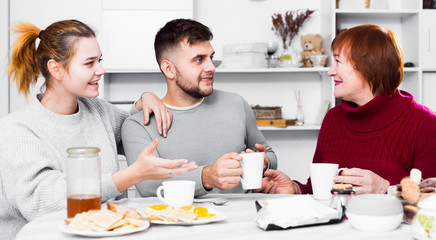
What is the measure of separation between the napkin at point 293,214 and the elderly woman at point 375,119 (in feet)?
1.52

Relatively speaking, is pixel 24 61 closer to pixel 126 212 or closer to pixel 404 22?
pixel 126 212

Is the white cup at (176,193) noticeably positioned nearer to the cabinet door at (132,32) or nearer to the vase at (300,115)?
the cabinet door at (132,32)

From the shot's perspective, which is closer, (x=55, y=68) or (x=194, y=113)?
(x=55, y=68)

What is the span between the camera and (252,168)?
1.29 metres

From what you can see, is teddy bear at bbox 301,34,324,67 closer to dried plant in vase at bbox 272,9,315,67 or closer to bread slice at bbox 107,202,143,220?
dried plant in vase at bbox 272,9,315,67

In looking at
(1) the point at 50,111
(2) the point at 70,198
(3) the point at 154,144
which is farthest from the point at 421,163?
(1) the point at 50,111

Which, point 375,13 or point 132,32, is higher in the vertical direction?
point 375,13

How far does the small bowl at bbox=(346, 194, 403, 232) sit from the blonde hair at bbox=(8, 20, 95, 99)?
1.15 meters

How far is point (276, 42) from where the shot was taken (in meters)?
3.33

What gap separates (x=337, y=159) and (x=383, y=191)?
376 millimetres

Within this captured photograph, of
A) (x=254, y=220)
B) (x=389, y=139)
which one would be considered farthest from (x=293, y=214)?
(x=389, y=139)

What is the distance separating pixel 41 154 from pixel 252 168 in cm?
67

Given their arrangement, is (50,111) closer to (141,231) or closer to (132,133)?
(132,133)

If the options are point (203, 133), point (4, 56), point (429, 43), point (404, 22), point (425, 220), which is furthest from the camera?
point (404, 22)
